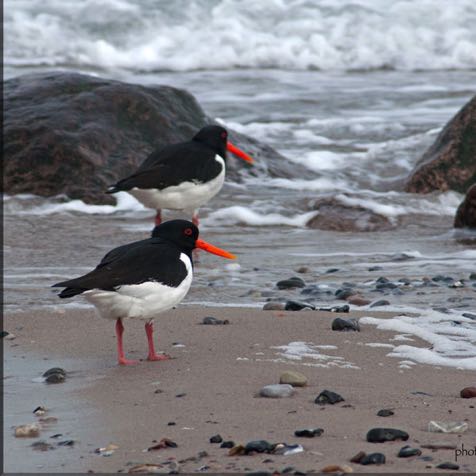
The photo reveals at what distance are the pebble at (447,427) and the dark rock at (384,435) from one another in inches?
6.3

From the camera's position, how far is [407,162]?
12.9 meters

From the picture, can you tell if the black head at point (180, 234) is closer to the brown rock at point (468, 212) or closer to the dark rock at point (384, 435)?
the dark rock at point (384, 435)

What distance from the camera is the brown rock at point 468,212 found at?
8906 millimetres

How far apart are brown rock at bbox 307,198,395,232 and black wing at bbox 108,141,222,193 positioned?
1.14 m

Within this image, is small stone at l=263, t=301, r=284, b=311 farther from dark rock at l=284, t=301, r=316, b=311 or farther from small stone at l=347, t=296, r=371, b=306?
small stone at l=347, t=296, r=371, b=306

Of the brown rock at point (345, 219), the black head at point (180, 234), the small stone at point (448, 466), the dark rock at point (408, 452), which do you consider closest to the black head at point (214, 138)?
the brown rock at point (345, 219)

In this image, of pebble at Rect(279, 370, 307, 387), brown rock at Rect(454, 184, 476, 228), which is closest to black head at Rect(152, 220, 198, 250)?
pebble at Rect(279, 370, 307, 387)

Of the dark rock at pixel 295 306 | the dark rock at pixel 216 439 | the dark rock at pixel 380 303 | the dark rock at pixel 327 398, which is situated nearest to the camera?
the dark rock at pixel 216 439

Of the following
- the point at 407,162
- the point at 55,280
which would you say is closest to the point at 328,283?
the point at 55,280

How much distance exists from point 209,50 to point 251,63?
3.30 feet

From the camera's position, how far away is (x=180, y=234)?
550cm

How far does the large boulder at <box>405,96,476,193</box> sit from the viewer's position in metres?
10.8

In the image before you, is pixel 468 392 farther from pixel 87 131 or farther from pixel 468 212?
pixel 87 131

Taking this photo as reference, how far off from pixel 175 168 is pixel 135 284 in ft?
12.1
